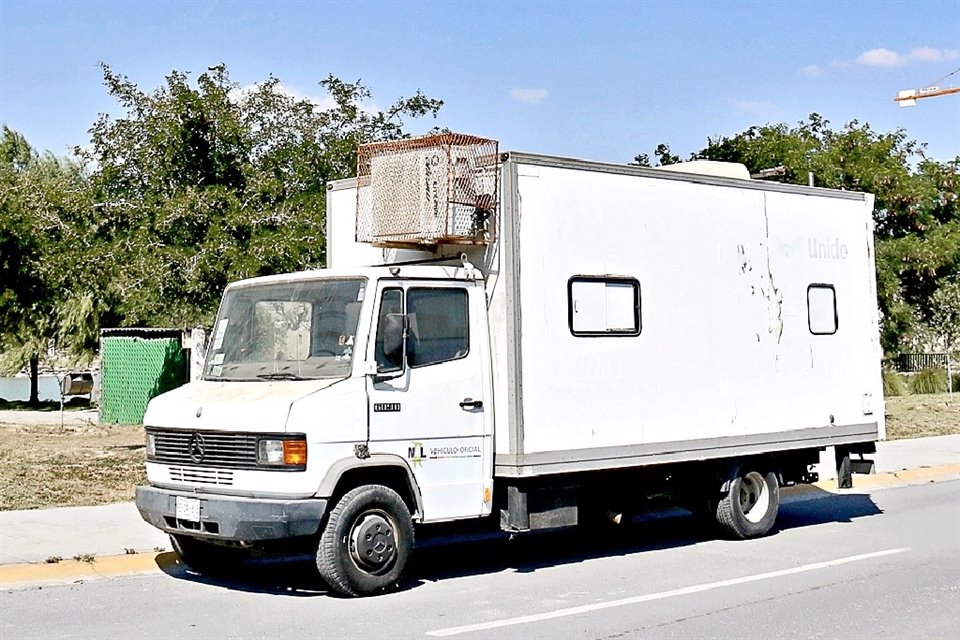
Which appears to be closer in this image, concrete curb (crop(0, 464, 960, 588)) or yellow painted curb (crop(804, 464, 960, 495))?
concrete curb (crop(0, 464, 960, 588))

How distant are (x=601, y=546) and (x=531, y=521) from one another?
2.27 metres

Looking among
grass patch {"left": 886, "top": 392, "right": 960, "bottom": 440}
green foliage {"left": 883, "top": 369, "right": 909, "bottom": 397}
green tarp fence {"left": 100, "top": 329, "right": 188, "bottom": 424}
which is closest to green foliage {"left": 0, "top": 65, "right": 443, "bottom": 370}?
green tarp fence {"left": 100, "top": 329, "right": 188, "bottom": 424}

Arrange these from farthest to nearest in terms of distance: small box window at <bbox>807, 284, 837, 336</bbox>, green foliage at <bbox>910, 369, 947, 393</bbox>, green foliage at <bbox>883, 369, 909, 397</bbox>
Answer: green foliage at <bbox>910, 369, 947, 393</bbox>, green foliage at <bbox>883, 369, 909, 397</bbox>, small box window at <bbox>807, 284, 837, 336</bbox>

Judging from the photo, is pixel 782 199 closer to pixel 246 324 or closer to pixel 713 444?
pixel 713 444

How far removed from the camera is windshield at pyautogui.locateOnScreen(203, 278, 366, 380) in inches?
367

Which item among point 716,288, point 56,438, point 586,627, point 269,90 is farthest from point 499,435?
point 56,438

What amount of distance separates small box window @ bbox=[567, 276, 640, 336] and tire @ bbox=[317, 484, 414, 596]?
2.31m

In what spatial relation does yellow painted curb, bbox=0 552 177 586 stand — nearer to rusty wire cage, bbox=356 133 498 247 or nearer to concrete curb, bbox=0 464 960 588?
concrete curb, bbox=0 464 960 588

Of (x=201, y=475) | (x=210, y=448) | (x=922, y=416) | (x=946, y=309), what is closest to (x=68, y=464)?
(x=201, y=475)

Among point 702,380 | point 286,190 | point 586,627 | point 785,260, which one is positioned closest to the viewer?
point 586,627

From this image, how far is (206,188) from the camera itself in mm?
18406

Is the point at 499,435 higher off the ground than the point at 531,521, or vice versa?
the point at 499,435

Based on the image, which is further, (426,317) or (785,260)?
(785,260)

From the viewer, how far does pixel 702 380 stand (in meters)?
11.5
